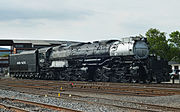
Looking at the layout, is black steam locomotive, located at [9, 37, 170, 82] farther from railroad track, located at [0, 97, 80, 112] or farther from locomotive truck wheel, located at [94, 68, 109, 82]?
railroad track, located at [0, 97, 80, 112]

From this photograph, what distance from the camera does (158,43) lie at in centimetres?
4684

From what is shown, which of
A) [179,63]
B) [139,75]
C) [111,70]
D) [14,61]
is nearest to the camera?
[139,75]

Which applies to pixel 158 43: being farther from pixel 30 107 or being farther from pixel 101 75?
pixel 30 107

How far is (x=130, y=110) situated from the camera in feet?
31.3

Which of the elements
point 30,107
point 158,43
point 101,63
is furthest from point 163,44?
point 30,107

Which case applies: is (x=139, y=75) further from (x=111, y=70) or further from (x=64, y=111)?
(x=64, y=111)

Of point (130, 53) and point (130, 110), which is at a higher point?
point (130, 53)

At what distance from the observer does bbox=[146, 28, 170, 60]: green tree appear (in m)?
46.8

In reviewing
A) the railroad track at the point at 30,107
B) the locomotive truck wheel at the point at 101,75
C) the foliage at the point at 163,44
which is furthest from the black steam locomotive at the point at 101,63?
the foliage at the point at 163,44

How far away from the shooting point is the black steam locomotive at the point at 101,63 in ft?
75.6

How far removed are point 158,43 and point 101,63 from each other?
2364 cm

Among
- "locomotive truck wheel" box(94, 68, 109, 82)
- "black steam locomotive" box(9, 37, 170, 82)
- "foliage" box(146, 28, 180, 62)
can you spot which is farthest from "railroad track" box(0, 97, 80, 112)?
"foliage" box(146, 28, 180, 62)

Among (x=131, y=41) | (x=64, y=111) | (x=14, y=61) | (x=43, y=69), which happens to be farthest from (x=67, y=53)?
(x=64, y=111)

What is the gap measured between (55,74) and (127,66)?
38.3ft
